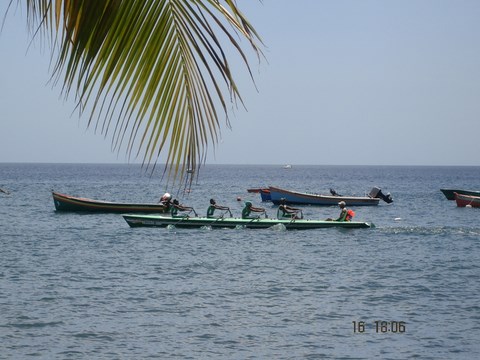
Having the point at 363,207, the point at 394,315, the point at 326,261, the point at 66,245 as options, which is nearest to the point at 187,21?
the point at 394,315

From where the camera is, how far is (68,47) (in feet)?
6.89

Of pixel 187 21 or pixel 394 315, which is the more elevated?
pixel 187 21

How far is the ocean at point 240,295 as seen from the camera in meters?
17.9

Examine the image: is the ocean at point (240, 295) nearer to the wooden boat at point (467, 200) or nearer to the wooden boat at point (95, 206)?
the wooden boat at point (95, 206)

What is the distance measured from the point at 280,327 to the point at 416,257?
617 inches

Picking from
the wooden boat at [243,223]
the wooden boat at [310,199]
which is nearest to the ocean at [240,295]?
the wooden boat at [243,223]

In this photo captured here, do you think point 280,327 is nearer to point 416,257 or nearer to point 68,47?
point 416,257
